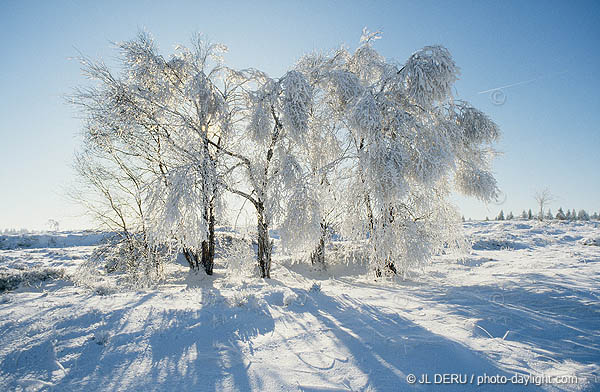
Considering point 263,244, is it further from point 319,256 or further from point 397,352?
point 397,352

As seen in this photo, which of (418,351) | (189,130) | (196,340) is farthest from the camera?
(189,130)

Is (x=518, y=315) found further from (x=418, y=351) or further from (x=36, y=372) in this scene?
(x=36, y=372)

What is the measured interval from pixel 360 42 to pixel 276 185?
6253mm

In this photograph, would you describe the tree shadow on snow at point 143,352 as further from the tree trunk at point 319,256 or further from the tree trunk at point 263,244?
the tree trunk at point 319,256

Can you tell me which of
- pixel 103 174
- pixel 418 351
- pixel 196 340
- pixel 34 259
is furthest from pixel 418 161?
pixel 34 259

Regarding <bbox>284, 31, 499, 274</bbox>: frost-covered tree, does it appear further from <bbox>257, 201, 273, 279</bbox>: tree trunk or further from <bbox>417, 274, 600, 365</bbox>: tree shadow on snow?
<bbox>257, 201, 273, 279</bbox>: tree trunk

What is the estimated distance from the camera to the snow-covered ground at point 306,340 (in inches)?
101

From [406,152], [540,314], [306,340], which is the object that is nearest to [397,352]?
[306,340]

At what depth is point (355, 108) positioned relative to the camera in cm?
701

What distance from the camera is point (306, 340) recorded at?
3.47 metres

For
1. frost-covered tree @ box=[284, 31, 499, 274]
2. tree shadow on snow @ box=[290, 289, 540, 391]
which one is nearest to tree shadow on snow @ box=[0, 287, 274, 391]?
tree shadow on snow @ box=[290, 289, 540, 391]

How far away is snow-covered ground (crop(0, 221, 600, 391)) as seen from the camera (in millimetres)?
2559

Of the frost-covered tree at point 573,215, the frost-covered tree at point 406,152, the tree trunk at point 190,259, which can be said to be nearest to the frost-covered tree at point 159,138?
the tree trunk at point 190,259

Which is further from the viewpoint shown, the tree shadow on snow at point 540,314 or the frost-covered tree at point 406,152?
the frost-covered tree at point 406,152
